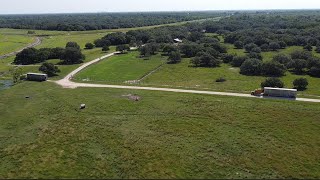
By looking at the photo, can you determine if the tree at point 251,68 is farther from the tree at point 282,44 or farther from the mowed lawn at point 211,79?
the tree at point 282,44

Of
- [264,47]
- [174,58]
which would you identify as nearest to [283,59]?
[264,47]

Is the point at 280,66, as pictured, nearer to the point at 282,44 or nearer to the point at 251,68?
the point at 251,68

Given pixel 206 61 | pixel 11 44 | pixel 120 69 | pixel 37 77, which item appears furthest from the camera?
pixel 11 44

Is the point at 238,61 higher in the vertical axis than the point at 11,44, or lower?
lower

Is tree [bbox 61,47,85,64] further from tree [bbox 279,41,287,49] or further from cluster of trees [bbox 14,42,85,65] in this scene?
tree [bbox 279,41,287,49]

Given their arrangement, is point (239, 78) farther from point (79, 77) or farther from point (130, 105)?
point (79, 77)

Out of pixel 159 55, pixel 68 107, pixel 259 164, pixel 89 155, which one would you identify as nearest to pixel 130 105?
pixel 68 107
